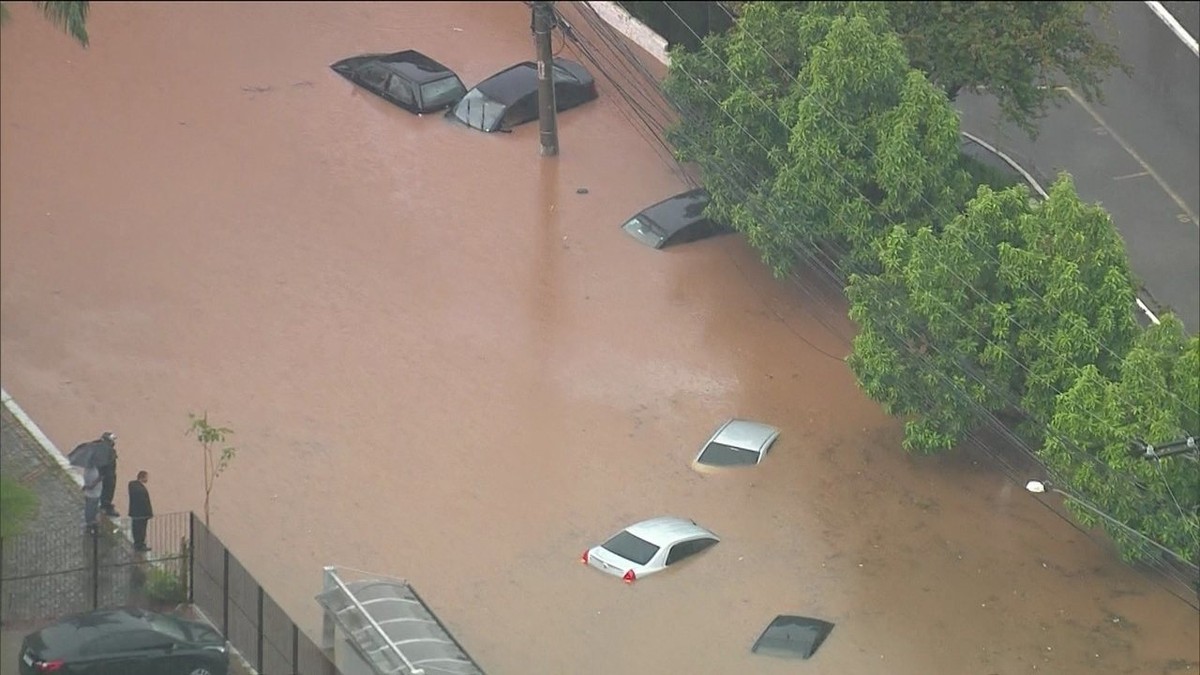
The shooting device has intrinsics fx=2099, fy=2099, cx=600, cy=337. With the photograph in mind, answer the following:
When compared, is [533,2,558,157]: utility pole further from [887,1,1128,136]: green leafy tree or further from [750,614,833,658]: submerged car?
[750,614,833,658]: submerged car

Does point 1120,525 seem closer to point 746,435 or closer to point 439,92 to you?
point 746,435

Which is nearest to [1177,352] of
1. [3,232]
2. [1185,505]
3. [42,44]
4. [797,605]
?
[1185,505]

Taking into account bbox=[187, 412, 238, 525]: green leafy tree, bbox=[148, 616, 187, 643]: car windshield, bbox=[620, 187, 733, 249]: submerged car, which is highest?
bbox=[620, 187, 733, 249]: submerged car

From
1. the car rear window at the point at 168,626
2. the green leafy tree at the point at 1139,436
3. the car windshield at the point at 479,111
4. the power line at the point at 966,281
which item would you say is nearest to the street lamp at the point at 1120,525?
the green leafy tree at the point at 1139,436

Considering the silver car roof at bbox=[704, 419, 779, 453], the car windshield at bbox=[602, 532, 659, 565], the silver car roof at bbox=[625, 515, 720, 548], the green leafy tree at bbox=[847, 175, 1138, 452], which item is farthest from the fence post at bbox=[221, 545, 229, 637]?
the green leafy tree at bbox=[847, 175, 1138, 452]

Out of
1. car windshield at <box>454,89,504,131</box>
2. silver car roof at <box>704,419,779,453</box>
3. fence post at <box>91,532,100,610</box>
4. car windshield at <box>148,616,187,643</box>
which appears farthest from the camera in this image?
car windshield at <box>454,89,504,131</box>

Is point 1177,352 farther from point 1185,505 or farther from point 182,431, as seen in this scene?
point 182,431
